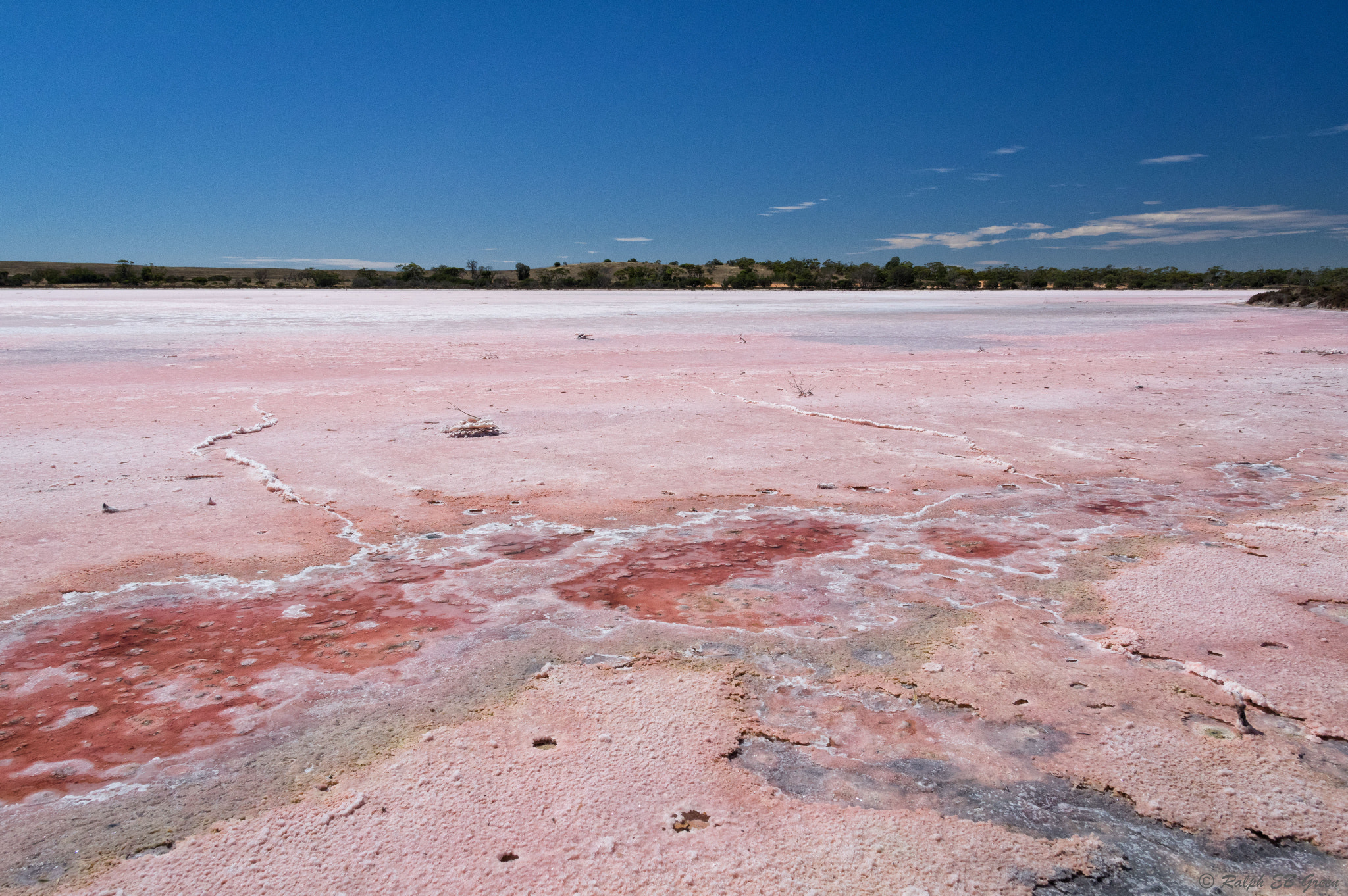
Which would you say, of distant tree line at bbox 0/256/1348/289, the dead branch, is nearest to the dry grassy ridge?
distant tree line at bbox 0/256/1348/289

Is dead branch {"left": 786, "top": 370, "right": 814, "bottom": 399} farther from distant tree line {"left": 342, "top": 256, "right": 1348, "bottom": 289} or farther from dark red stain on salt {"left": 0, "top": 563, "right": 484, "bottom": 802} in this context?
distant tree line {"left": 342, "top": 256, "right": 1348, "bottom": 289}

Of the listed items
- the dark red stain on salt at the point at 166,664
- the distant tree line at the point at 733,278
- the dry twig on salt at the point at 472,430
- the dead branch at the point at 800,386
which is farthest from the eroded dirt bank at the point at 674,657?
the distant tree line at the point at 733,278

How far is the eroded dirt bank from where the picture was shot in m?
1.81

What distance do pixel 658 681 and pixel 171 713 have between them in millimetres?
1473

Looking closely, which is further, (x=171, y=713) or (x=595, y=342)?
(x=595, y=342)

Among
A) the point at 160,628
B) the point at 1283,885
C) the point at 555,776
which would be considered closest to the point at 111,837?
the point at 555,776

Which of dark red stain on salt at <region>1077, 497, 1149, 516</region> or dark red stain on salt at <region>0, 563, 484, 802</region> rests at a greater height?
dark red stain on salt at <region>1077, 497, 1149, 516</region>

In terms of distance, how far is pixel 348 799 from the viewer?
1952 millimetres

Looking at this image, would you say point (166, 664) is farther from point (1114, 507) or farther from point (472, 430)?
point (1114, 507)

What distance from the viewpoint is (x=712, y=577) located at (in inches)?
136

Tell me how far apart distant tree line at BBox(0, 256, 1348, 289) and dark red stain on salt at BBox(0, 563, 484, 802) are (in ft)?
184

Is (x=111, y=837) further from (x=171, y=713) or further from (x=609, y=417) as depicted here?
(x=609, y=417)

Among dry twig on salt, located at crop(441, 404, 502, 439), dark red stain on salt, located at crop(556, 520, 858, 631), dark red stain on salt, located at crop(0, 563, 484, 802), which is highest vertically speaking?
dry twig on salt, located at crop(441, 404, 502, 439)

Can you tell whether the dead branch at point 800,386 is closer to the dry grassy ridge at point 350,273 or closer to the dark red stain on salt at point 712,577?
the dark red stain on salt at point 712,577
